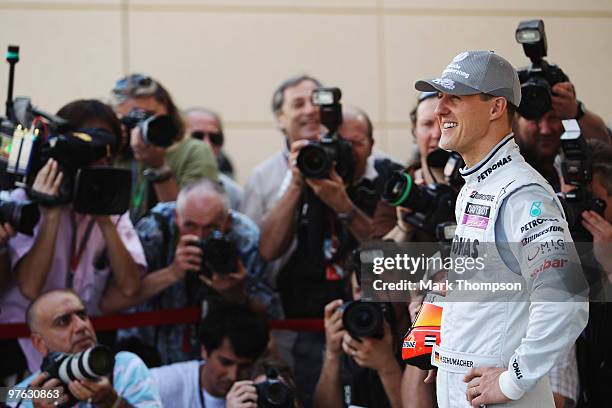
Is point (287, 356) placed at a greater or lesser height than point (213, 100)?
lesser

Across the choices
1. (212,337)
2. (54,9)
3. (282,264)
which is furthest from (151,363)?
(54,9)

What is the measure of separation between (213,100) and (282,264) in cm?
262

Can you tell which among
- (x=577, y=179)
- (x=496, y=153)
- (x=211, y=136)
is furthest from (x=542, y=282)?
(x=211, y=136)

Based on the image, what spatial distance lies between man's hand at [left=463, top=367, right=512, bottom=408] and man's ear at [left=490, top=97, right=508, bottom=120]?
70cm

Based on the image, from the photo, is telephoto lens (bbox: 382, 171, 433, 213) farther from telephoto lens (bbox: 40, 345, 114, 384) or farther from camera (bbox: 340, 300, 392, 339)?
telephoto lens (bbox: 40, 345, 114, 384)

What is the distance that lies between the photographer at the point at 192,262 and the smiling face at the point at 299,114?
1.54 ft

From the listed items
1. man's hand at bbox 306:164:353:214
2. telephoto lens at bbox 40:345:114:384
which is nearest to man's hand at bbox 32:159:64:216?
telephoto lens at bbox 40:345:114:384

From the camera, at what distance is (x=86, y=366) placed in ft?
14.1

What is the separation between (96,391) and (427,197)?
4.55 ft

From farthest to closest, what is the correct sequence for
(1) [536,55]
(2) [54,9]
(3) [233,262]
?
(2) [54,9] → (3) [233,262] → (1) [536,55]

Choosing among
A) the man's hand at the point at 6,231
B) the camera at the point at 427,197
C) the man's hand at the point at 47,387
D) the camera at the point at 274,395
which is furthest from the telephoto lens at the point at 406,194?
the man's hand at the point at 6,231

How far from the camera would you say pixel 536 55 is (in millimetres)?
4395

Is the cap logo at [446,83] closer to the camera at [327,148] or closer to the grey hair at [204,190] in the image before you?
the camera at [327,148]

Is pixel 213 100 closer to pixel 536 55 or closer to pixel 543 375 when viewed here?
pixel 536 55
